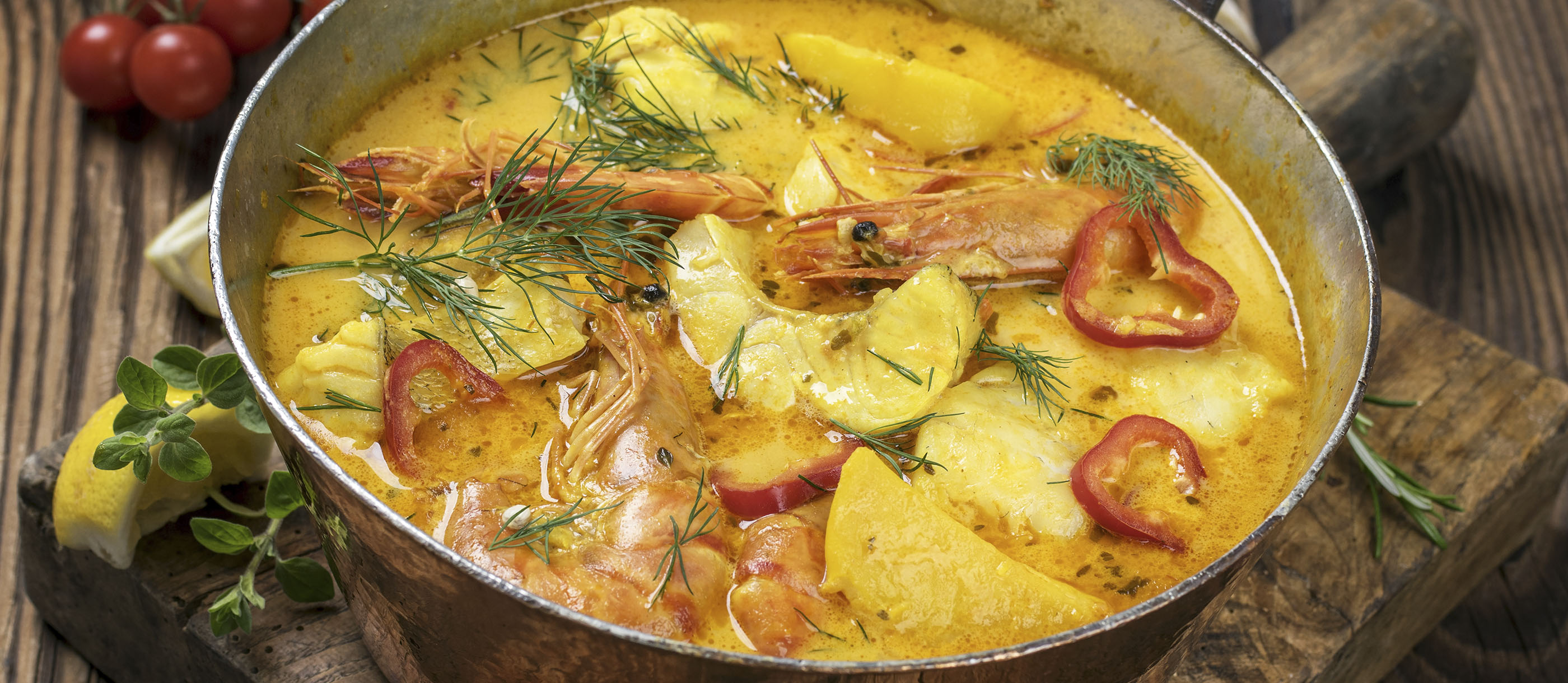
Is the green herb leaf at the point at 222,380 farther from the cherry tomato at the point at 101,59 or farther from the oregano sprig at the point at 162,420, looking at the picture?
the cherry tomato at the point at 101,59

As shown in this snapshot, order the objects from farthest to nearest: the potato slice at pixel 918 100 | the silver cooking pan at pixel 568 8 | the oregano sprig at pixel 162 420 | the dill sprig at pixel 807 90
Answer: the dill sprig at pixel 807 90 < the potato slice at pixel 918 100 < the oregano sprig at pixel 162 420 < the silver cooking pan at pixel 568 8

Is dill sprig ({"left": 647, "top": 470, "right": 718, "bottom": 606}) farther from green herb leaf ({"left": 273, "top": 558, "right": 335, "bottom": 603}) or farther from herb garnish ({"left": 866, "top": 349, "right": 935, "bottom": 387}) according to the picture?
green herb leaf ({"left": 273, "top": 558, "right": 335, "bottom": 603})

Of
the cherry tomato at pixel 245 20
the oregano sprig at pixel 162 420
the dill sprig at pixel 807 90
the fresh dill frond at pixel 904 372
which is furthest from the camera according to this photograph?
the cherry tomato at pixel 245 20

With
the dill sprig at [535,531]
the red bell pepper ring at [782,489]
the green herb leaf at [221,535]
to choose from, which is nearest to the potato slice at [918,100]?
the red bell pepper ring at [782,489]

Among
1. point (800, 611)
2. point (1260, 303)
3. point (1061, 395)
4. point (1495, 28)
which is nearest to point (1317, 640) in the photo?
point (1260, 303)

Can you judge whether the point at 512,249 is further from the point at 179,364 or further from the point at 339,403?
the point at 179,364

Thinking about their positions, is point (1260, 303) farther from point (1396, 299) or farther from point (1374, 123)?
point (1374, 123)

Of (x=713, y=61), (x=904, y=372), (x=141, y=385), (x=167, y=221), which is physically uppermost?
(x=713, y=61)

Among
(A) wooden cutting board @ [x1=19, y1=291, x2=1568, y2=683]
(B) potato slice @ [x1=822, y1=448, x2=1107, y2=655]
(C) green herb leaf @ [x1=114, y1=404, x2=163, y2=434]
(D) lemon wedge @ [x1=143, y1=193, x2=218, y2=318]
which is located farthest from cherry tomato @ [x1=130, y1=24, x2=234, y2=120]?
(B) potato slice @ [x1=822, y1=448, x2=1107, y2=655]

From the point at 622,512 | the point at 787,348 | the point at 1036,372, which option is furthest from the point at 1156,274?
the point at 622,512
